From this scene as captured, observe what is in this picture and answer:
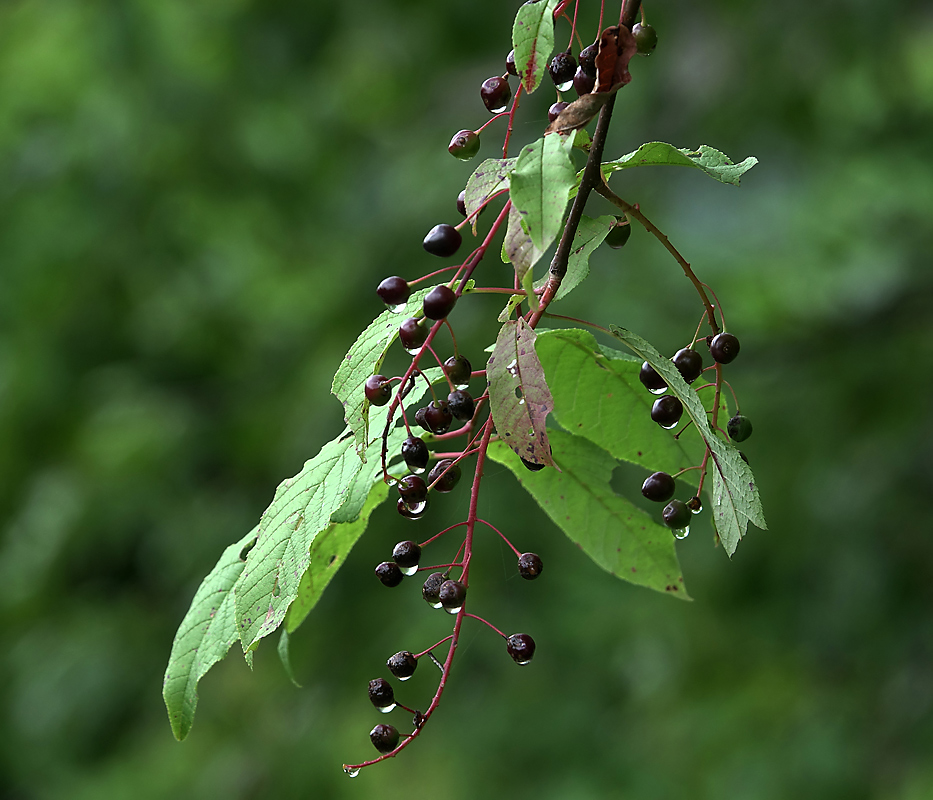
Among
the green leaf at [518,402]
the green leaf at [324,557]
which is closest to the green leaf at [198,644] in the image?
the green leaf at [324,557]

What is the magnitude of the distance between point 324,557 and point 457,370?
38 centimetres

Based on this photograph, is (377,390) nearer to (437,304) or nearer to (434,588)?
(437,304)

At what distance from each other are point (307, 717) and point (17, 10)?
368 centimetres

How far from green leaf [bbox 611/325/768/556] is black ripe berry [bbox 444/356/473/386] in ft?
0.59

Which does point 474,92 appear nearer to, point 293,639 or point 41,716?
point 293,639

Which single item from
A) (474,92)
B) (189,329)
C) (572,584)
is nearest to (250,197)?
(189,329)

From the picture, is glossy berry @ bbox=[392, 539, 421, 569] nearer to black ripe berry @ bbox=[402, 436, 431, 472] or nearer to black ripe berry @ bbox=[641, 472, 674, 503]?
black ripe berry @ bbox=[402, 436, 431, 472]

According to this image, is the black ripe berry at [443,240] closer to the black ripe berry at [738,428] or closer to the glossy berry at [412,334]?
the glossy berry at [412,334]

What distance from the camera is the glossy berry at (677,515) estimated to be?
43.1 inches

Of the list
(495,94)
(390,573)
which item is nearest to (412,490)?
(390,573)

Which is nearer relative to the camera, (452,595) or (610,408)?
(452,595)

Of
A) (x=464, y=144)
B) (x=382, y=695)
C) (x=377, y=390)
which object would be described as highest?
(x=464, y=144)

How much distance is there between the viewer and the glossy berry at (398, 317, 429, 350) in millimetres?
833

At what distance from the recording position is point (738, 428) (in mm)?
1109
